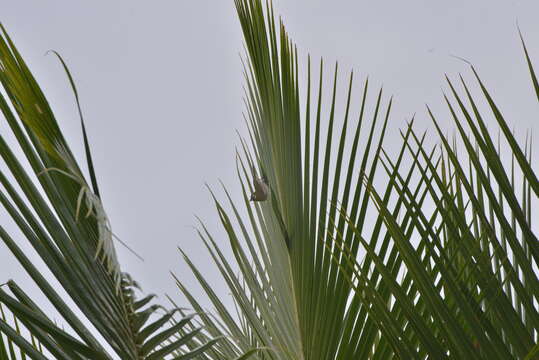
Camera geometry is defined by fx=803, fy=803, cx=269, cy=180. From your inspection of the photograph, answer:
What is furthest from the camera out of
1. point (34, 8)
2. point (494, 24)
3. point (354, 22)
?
point (354, 22)

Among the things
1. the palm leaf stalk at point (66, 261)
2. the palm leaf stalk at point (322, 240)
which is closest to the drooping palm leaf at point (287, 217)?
the palm leaf stalk at point (322, 240)

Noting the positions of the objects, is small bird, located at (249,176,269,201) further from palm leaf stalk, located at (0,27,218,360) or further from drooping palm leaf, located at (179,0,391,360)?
palm leaf stalk, located at (0,27,218,360)

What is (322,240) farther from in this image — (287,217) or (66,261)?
(66,261)

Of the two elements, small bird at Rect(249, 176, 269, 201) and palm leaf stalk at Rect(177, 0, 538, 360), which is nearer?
palm leaf stalk at Rect(177, 0, 538, 360)

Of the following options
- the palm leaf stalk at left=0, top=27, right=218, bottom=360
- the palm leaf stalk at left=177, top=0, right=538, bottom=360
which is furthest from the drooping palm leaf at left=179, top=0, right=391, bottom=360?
the palm leaf stalk at left=0, top=27, right=218, bottom=360

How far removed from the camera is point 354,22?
599cm

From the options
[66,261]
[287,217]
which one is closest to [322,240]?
[287,217]

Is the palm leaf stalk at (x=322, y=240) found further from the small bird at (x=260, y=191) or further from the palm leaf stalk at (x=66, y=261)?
the palm leaf stalk at (x=66, y=261)

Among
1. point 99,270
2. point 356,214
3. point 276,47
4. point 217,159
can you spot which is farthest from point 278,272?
point 217,159

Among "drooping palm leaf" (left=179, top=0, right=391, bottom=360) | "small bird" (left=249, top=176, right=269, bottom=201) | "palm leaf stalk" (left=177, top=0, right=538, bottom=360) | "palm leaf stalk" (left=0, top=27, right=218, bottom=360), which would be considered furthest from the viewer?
"small bird" (left=249, top=176, right=269, bottom=201)

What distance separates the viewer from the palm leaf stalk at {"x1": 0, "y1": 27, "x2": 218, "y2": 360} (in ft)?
2.00

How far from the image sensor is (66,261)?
0.66m

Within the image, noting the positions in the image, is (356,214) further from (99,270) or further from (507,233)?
(99,270)

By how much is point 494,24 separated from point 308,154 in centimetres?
427
